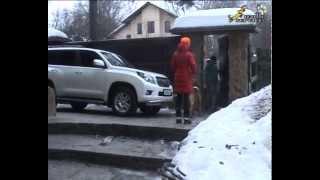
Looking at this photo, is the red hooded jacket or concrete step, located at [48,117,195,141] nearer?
concrete step, located at [48,117,195,141]

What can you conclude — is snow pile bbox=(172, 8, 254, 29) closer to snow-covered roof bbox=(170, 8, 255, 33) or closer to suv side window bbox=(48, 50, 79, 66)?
snow-covered roof bbox=(170, 8, 255, 33)

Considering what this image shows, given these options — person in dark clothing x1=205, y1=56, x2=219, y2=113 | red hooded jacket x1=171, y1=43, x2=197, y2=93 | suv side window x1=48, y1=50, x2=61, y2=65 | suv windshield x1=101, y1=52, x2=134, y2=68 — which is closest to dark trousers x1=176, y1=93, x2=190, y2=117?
red hooded jacket x1=171, y1=43, x2=197, y2=93

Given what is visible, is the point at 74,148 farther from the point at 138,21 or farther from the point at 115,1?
the point at 115,1

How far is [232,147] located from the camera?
23.6 ft

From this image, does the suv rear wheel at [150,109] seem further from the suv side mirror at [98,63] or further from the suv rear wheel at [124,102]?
the suv side mirror at [98,63]

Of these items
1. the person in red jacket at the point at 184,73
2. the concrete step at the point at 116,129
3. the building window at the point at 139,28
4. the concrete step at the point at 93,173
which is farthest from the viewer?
the building window at the point at 139,28

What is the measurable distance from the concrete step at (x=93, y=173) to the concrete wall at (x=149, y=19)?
18.6ft

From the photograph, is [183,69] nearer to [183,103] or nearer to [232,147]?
[183,103]

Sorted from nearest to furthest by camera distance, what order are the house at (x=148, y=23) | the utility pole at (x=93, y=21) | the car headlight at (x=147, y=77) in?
the car headlight at (x=147, y=77) → the house at (x=148, y=23) → the utility pole at (x=93, y=21)

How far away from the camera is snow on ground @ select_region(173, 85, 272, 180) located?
258 inches

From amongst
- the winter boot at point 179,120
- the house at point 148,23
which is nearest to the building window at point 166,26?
the house at point 148,23

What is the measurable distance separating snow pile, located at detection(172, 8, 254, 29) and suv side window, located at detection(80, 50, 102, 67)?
187 cm

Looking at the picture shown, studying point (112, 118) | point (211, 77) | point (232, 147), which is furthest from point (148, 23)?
point (232, 147)

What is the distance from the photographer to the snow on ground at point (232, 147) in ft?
21.5
